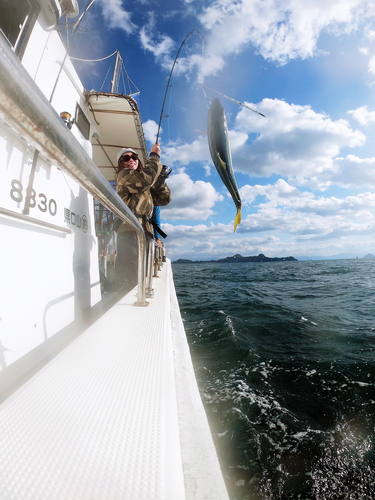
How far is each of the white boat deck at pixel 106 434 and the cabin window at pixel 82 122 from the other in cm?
282

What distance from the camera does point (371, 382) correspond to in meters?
2.54

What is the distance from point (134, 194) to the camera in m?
2.80

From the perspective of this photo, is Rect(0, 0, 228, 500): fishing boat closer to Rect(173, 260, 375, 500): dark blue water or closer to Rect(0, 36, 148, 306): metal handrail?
Rect(0, 36, 148, 306): metal handrail

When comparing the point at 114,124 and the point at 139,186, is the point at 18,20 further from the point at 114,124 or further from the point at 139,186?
the point at 114,124

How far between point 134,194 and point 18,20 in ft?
5.33

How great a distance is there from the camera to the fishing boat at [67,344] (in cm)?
54

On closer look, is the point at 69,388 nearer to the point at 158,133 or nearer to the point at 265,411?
the point at 265,411

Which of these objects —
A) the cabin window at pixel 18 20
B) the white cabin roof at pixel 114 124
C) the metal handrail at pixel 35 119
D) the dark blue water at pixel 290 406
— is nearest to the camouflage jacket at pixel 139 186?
the white cabin roof at pixel 114 124

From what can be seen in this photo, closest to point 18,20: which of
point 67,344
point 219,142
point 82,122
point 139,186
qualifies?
point 82,122

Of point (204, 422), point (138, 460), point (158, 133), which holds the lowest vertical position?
point (204, 422)

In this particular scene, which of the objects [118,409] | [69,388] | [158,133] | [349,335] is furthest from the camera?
[349,335]

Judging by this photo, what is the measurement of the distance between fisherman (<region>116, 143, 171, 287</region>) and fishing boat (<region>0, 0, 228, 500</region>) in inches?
18.1

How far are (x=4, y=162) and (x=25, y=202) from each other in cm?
25

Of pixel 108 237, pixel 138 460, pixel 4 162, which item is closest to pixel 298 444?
pixel 138 460
